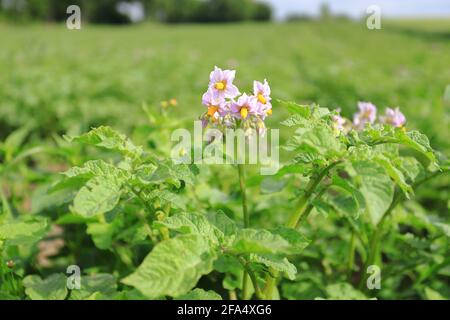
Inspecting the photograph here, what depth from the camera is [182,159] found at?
135cm

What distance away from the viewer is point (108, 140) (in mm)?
1329

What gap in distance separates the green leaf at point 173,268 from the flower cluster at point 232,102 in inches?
16.4

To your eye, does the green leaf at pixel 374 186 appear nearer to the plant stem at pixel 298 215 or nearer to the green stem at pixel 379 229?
the plant stem at pixel 298 215

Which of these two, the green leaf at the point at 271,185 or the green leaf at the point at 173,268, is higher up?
the green leaf at the point at 271,185

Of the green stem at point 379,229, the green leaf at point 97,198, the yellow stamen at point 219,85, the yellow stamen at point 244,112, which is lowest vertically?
the green stem at point 379,229

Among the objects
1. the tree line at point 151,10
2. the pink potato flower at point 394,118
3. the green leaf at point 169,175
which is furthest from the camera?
the tree line at point 151,10

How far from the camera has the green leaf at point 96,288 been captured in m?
1.47

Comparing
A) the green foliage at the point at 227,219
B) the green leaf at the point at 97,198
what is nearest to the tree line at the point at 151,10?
the green foliage at the point at 227,219

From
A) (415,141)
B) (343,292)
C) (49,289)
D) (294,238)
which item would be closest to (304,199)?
(294,238)

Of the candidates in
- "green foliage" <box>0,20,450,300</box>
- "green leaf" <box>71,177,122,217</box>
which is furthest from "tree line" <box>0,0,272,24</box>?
"green leaf" <box>71,177,122,217</box>

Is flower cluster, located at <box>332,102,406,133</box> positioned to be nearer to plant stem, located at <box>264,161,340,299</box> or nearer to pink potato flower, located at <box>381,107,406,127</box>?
pink potato flower, located at <box>381,107,406,127</box>

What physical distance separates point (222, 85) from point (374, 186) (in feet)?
1.61

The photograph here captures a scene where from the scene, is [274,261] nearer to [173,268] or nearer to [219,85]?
[173,268]
